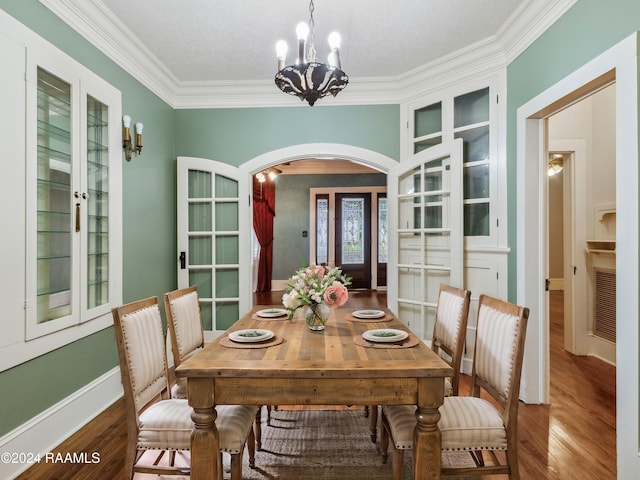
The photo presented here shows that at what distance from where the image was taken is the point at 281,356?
1641 millimetres

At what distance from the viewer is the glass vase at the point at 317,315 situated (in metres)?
2.01

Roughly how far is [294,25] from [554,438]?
3.30m

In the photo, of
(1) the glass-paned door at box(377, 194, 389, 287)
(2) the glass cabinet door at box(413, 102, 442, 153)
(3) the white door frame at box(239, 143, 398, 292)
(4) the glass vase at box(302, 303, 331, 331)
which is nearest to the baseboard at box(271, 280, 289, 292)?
(1) the glass-paned door at box(377, 194, 389, 287)

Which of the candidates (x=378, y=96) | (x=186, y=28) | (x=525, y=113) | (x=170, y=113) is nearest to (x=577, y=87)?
(x=525, y=113)

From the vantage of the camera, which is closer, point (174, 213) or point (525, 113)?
point (525, 113)

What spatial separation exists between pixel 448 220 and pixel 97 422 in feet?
10.4

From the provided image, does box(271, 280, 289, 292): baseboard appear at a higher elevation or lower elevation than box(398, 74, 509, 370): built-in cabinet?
lower

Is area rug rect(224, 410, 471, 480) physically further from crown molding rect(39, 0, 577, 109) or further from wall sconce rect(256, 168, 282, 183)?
wall sconce rect(256, 168, 282, 183)

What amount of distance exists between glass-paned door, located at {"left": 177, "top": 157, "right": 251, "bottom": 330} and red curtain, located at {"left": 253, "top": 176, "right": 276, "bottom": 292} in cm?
375

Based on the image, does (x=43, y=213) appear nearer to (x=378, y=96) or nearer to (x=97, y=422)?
(x=97, y=422)

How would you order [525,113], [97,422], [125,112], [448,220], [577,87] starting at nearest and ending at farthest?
1. [577,87]
2. [97,422]
3. [525,113]
4. [125,112]
5. [448,220]

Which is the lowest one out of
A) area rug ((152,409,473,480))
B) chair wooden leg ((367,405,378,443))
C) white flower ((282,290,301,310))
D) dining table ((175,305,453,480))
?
area rug ((152,409,473,480))

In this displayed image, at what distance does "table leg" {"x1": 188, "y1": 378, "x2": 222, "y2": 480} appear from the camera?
1.49 metres

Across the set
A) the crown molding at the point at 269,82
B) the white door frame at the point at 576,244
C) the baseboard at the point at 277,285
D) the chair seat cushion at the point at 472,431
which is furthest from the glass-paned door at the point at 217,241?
the baseboard at the point at 277,285
